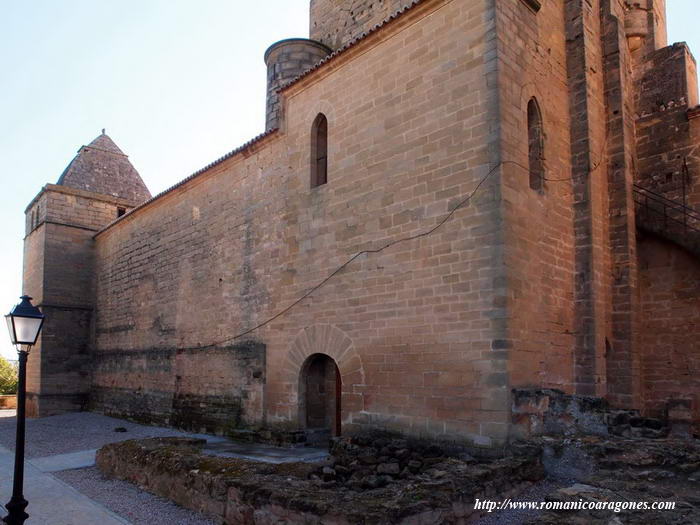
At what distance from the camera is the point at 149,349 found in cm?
1553

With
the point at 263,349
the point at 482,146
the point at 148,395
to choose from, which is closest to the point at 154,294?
the point at 148,395

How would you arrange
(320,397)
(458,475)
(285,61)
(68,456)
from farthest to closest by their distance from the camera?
(285,61), (68,456), (320,397), (458,475)

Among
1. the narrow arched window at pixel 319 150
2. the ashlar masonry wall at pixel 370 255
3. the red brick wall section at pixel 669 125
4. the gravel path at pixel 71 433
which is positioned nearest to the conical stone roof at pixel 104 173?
the gravel path at pixel 71 433

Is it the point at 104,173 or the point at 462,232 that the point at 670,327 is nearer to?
the point at 462,232

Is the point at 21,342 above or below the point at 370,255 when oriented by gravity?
below

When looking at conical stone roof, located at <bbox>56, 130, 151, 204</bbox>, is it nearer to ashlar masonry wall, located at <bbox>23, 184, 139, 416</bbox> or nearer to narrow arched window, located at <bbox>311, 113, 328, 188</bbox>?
ashlar masonry wall, located at <bbox>23, 184, 139, 416</bbox>

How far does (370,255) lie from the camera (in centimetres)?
902

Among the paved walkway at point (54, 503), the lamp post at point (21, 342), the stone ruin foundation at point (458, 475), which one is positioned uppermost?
the lamp post at point (21, 342)

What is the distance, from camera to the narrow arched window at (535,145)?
332 inches

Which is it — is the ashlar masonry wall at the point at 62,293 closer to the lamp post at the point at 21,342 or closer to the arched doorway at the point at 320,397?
the arched doorway at the point at 320,397

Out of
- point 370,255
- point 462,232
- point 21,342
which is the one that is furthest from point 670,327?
point 21,342

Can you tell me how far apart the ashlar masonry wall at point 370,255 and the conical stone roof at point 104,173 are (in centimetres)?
889

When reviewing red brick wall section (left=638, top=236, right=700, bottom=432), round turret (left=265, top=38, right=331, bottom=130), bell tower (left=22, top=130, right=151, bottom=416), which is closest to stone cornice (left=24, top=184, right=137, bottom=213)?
bell tower (left=22, top=130, right=151, bottom=416)

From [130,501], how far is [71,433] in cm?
810
